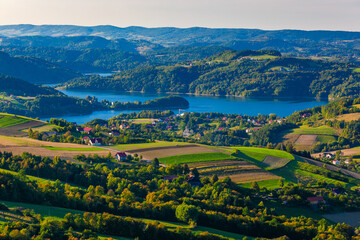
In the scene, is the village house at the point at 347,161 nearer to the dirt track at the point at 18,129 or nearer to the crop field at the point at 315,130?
the crop field at the point at 315,130

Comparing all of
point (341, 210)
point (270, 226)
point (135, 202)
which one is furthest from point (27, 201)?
point (341, 210)

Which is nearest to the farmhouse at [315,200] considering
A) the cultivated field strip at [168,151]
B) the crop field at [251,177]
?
the crop field at [251,177]

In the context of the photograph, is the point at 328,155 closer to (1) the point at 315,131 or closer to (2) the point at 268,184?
(1) the point at 315,131

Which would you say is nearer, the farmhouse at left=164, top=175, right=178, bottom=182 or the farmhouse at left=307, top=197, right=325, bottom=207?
the farmhouse at left=307, top=197, right=325, bottom=207

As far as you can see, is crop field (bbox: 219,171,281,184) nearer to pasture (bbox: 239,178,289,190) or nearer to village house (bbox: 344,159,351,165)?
pasture (bbox: 239,178,289,190)

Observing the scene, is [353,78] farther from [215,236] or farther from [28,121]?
[215,236]

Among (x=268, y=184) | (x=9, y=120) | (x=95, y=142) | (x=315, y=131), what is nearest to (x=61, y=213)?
(x=268, y=184)

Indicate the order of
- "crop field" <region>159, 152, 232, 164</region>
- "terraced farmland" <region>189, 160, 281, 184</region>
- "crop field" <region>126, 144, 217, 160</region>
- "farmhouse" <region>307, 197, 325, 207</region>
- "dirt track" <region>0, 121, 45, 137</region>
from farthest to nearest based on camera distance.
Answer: "dirt track" <region>0, 121, 45, 137</region>, "crop field" <region>126, 144, 217, 160</region>, "crop field" <region>159, 152, 232, 164</region>, "terraced farmland" <region>189, 160, 281, 184</region>, "farmhouse" <region>307, 197, 325, 207</region>

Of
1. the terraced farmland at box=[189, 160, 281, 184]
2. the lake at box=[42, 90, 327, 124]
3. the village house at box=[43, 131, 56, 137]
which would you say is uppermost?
the village house at box=[43, 131, 56, 137]

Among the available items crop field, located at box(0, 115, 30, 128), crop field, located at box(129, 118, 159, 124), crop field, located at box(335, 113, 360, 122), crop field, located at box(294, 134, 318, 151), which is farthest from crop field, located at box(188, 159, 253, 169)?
crop field, located at box(129, 118, 159, 124)
